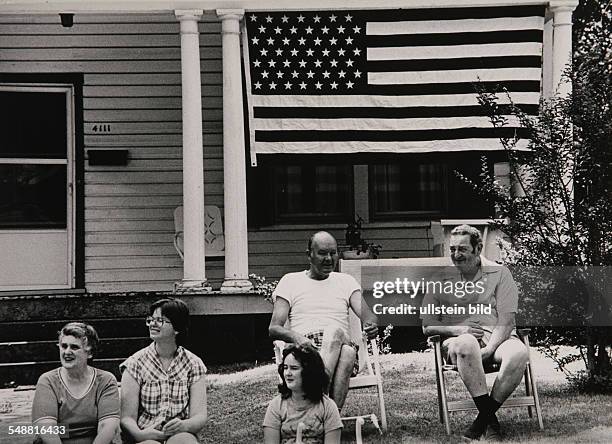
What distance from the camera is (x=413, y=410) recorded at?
6.92m

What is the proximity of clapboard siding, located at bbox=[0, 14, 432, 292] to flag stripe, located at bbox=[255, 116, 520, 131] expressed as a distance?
1.95 m

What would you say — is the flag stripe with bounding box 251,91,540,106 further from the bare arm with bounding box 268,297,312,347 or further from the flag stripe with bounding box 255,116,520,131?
the bare arm with bounding box 268,297,312,347

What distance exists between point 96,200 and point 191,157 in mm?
2087

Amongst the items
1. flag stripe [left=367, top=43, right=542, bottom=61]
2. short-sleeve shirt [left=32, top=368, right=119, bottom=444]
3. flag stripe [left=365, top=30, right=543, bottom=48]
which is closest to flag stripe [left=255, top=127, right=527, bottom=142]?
flag stripe [left=367, top=43, right=542, bottom=61]

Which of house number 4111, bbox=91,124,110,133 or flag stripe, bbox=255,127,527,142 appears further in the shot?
house number 4111, bbox=91,124,110,133

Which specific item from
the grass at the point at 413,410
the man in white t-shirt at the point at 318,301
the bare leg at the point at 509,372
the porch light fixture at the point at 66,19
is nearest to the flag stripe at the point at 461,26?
the grass at the point at 413,410

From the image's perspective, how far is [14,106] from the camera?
1100 centimetres

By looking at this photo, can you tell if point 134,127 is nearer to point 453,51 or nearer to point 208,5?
point 208,5

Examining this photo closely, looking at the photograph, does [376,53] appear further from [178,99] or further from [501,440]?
[501,440]

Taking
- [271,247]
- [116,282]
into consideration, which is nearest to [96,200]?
[116,282]

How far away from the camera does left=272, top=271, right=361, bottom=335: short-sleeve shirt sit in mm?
6145

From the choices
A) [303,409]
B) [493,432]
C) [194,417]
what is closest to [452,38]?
[493,432]

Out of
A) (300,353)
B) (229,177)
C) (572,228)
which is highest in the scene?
(229,177)

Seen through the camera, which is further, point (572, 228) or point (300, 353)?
point (572, 228)
